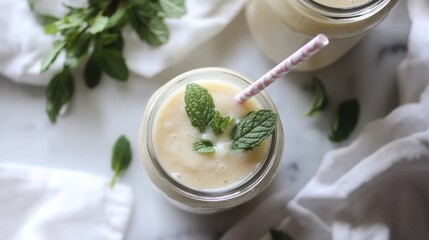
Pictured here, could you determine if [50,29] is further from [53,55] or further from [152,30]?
[152,30]

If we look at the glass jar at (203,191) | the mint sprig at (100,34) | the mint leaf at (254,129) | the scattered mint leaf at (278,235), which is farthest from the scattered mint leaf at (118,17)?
the scattered mint leaf at (278,235)

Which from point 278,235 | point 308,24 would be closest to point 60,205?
point 278,235

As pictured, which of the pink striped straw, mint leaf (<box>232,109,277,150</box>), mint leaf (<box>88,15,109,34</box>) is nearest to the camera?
the pink striped straw

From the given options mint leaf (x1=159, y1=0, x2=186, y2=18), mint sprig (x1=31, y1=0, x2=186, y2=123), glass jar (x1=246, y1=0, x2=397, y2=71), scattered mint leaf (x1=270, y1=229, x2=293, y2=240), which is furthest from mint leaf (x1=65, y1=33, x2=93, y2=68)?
scattered mint leaf (x1=270, y1=229, x2=293, y2=240)

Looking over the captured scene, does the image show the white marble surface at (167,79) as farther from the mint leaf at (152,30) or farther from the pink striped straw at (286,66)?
the pink striped straw at (286,66)

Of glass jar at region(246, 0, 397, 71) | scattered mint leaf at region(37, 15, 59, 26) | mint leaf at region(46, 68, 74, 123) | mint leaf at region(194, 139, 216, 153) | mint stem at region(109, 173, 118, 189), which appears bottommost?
mint stem at region(109, 173, 118, 189)

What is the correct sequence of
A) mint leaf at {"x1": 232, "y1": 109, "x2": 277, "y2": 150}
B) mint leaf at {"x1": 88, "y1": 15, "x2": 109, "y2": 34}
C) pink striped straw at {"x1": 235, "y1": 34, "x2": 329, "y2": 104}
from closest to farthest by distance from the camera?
pink striped straw at {"x1": 235, "y1": 34, "x2": 329, "y2": 104} → mint leaf at {"x1": 232, "y1": 109, "x2": 277, "y2": 150} → mint leaf at {"x1": 88, "y1": 15, "x2": 109, "y2": 34}

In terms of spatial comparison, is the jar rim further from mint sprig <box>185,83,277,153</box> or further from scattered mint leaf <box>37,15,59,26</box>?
scattered mint leaf <box>37,15,59,26</box>
